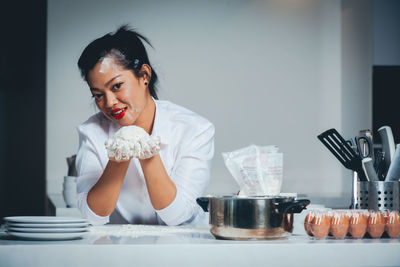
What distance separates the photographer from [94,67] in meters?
1.63

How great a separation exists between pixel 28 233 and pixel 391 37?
239 centimetres

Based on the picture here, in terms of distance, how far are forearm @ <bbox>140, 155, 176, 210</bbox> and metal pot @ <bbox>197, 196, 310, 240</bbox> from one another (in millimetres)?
335

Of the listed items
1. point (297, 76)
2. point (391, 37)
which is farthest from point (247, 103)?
point (391, 37)

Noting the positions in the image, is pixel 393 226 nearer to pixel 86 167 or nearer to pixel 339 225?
pixel 339 225

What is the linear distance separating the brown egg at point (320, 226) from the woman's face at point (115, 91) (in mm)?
799

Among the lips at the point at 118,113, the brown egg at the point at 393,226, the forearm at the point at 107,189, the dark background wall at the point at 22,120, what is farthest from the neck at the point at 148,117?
the dark background wall at the point at 22,120

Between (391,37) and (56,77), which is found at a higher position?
(391,37)

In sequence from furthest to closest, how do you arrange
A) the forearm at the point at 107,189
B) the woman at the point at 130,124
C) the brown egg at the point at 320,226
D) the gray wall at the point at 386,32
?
the gray wall at the point at 386,32 < the woman at the point at 130,124 < the forearm at the point at 107,189 < the brown egg at the point at 320,226

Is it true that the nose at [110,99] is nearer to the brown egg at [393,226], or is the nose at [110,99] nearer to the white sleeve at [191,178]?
the white sleeve at [191,178]

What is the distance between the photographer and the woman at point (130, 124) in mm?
1564

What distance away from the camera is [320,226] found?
103 cm

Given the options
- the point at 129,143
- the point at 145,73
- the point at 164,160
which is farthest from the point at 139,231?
the point at 145,73

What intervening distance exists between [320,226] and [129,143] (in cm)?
43

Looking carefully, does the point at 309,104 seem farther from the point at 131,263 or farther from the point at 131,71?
the point at 131,263
